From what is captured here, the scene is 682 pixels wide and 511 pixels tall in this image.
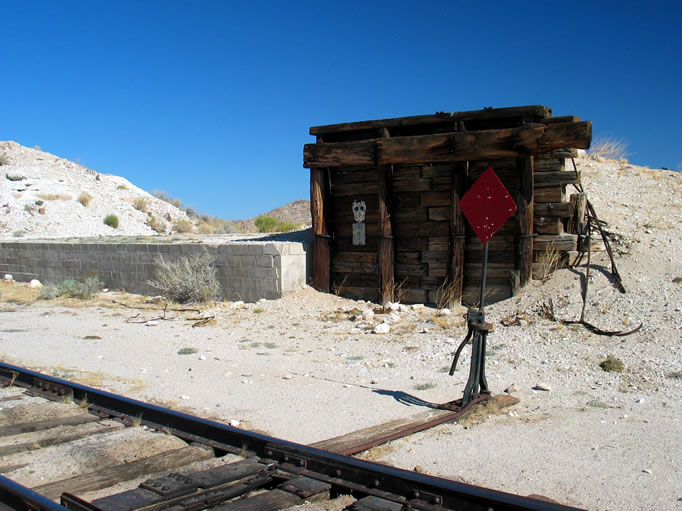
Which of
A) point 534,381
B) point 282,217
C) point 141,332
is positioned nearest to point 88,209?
point 282,217

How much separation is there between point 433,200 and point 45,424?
27.4 ft

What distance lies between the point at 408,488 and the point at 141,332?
8472 millimetres

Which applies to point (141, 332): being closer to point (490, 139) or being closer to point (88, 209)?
point (490, 139)

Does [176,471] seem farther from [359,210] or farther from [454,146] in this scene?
[359,210]

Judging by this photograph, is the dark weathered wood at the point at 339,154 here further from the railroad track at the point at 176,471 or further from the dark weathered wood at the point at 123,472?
the dark weathered wood at the point at 123,472

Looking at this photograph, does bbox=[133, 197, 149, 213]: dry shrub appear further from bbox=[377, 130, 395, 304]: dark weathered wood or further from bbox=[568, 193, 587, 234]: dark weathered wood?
bbox=[568, 193, 587, 234]: dark weathered wood

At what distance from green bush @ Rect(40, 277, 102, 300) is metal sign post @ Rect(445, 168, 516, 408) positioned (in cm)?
1200

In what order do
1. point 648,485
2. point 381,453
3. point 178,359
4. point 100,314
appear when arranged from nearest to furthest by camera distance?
point 648,485 → point 381,453 → point 178,359 → point 100,314

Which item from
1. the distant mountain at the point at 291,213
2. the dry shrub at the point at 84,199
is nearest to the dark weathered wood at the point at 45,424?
the dry shrub at the point at 84,199

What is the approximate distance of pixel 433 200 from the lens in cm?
1214

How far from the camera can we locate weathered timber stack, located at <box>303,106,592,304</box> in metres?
11.1

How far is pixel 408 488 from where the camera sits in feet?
12.2

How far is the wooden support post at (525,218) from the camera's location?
1110cm

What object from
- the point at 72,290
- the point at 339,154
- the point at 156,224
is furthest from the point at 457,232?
the point at 156,224
